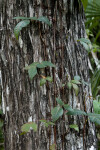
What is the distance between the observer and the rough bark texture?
3.90 feet

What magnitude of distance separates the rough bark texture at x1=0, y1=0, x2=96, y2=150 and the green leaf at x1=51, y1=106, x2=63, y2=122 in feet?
0.22

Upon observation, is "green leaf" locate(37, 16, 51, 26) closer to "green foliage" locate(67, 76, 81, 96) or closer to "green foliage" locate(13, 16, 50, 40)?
"green foliage" locate(13, 16, 50, 40)

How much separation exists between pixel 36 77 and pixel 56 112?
0.25 metres

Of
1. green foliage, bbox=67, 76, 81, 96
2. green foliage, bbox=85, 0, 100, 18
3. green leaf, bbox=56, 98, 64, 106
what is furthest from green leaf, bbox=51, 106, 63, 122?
green foliage, bbox=85, 0, 100, 18

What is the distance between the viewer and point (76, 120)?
1227 millimetres

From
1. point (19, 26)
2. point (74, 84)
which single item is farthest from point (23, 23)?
point (74, 84)

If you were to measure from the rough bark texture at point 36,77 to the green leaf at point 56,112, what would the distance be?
0.07 m

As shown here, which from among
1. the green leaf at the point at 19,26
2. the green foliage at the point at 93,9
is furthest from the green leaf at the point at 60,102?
the green foliage at the point at 93,9

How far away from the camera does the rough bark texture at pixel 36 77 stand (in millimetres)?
1188

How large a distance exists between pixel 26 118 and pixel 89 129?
423 mm

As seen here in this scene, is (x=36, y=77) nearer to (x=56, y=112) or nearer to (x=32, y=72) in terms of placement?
(x=32, y=72)

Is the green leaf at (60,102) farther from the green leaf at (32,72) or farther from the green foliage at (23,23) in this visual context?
the green foliage at (23,23)

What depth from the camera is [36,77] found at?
3.92ft

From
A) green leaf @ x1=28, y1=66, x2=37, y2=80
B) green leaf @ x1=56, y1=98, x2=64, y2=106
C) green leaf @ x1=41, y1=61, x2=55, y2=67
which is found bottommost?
green leaf @ x1=56, y1=98, x2=64, y2=106
